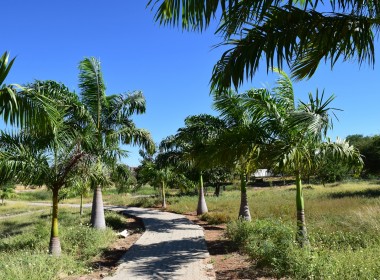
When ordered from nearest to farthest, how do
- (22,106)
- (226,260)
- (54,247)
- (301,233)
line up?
(22,106)
(301,233)
(226,260)
(54,247)

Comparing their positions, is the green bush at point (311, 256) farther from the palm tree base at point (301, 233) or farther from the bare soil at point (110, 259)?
the bare soil at point (110, 259)

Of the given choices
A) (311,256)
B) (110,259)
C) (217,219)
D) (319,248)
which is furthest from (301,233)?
(217,219)

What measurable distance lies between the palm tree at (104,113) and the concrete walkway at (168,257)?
2.80 meters

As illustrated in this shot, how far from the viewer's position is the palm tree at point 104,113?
13.5 m

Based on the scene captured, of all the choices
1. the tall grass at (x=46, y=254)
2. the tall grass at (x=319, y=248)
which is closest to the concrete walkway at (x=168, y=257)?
the tall grass at (x=46, y=254)

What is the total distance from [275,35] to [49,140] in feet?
23.3

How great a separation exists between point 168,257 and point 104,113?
688cm

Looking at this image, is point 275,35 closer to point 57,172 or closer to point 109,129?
point 57,172

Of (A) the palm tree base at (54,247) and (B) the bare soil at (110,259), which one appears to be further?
(A) the palm tree base at (54,247)

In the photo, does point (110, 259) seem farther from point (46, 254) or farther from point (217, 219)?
point (217, 219)

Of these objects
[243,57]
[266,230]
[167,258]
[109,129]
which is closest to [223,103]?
[266,230]

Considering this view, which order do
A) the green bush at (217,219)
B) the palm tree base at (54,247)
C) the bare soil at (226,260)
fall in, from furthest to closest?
the green bush at (217,219) → the palm tree base at (54,247) → the bare soil at (226,260)

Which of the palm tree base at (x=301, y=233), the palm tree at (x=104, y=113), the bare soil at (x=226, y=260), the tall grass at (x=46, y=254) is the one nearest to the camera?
the tall grass at (x=46, y=254)

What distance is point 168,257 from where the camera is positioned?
9.30 metres
